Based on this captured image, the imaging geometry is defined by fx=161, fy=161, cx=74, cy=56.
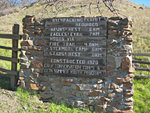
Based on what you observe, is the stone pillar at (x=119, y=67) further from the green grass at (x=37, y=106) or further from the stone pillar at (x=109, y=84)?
the green grass at (x=37, y=106)

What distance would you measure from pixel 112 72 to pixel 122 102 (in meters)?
0.86

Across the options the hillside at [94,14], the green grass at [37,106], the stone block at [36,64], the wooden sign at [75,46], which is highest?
the hillside at [94,14]

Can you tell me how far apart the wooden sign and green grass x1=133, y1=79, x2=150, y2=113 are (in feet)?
5.71

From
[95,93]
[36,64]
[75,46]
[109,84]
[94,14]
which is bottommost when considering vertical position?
[95,93]

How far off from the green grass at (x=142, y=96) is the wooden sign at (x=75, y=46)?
1.74m

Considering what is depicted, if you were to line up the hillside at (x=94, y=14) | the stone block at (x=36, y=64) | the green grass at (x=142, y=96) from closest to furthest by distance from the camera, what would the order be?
the stone block at (x=36, y=64) < the green grass at (x=142, y=96) < the hillside at (x=94, y=14)

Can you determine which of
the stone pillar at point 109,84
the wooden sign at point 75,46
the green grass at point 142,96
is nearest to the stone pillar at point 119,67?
the stone pillar at point 109,84

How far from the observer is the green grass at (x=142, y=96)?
4980 mm

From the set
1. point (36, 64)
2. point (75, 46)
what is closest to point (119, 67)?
point (75, 46)

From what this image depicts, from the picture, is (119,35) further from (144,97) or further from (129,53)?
(144,97)

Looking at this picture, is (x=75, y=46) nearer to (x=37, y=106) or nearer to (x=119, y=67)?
(x=119, y=67)

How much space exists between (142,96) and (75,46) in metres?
2.90

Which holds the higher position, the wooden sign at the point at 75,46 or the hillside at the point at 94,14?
the hillside at the point at 94,14

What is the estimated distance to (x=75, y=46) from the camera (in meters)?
4.60
